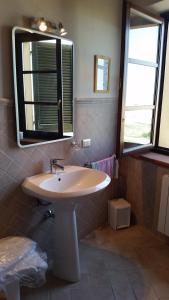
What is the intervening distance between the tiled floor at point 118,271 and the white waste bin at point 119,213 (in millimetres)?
74

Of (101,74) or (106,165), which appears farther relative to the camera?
(106,165)

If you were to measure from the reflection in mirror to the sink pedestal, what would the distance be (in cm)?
95

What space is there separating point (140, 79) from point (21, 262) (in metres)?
1.91

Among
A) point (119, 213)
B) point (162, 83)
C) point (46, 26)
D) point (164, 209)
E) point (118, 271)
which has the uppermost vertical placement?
point (46, 26)

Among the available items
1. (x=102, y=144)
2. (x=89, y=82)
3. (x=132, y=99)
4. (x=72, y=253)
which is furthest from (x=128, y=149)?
(x=72, y=253)

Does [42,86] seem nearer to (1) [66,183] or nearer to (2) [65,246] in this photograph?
(1) [66,183]

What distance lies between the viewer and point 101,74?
6.97ft

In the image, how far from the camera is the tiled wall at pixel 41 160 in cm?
164

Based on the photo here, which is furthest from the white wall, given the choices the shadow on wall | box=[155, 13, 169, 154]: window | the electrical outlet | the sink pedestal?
the sink pedestal

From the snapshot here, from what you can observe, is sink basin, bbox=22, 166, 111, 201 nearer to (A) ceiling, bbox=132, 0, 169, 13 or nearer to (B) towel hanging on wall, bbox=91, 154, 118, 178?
(B) towel hanging on wall, bbox=91, 154, 118, 178

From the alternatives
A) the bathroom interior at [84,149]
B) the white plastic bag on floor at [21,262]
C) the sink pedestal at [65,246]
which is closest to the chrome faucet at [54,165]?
the bathroom interior at [84,149]

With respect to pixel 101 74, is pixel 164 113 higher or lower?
lower

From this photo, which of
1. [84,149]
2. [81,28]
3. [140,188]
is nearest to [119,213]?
[140,188]

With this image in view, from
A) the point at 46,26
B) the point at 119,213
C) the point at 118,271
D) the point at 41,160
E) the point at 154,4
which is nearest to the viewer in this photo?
the point at 46,26
